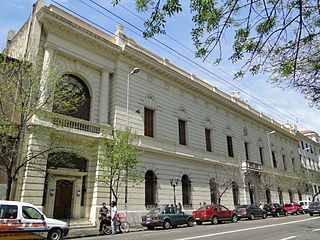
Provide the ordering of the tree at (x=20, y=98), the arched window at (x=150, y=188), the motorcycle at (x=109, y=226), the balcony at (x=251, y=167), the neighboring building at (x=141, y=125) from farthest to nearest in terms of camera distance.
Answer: the balcony at (x=251, y=167), the arched window at (x=150, y=188), the neighboring building at (x=141, y=125), the motorcycle at (x=109, y=226), the tree at (x=20, y=98)

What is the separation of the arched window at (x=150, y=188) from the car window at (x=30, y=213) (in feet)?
37.1

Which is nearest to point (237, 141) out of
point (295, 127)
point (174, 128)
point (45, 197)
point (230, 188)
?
point (230, 188)

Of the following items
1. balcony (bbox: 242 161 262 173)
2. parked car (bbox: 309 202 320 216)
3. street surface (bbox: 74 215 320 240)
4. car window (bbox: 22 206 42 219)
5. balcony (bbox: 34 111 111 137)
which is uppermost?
balcony (bbox: 34 111 111 137)

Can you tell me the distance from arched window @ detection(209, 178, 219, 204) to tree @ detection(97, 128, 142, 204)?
1147 cm

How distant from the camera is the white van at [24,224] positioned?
9.59 meters

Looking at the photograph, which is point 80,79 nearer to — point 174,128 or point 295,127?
point 174,128

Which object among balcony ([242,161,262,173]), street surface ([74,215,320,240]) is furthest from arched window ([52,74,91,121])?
balcony ([242,161,262,173])

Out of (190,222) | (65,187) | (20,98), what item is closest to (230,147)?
(190,222)

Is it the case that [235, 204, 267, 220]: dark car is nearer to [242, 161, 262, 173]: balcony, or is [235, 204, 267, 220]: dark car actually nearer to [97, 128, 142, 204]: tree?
[242, 161, 262, 173]: balcony

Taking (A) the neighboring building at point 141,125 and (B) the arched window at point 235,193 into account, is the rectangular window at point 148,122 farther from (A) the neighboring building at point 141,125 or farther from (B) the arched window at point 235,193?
(B) the arched window at point 235,193

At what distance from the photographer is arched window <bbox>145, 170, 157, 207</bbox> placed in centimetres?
2124

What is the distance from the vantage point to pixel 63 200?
693 inches

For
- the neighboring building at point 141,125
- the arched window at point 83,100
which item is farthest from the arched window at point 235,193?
the arched window at point 83,100

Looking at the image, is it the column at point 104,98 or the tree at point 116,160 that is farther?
the column at point 104,98
